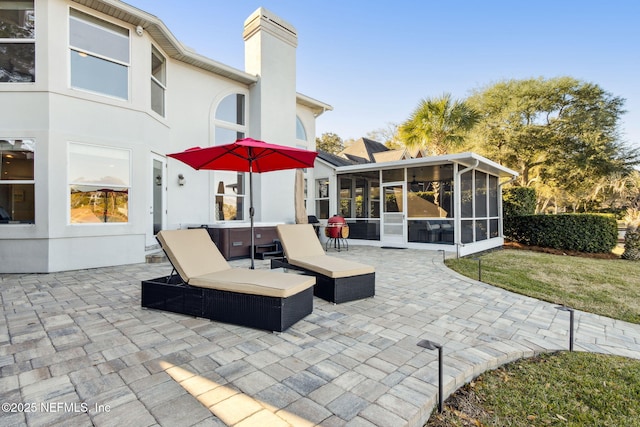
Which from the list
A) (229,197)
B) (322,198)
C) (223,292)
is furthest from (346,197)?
(223,292)

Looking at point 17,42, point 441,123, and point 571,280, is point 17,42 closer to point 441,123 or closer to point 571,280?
point 571,280

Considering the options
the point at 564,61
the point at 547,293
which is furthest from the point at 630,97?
the point at 547,293

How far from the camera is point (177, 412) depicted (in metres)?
1.93

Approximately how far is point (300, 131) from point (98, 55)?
7.43 meters

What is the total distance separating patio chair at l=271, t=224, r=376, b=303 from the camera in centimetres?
427

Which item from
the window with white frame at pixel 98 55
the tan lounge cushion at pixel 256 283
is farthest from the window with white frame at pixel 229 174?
the tan lounge cushion at pixel 256 283

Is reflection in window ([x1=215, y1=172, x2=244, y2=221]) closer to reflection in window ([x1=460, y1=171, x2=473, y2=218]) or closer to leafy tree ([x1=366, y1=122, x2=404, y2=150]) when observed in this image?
reflection in window ([x1=460, y1=171, x2=473, y2=218])

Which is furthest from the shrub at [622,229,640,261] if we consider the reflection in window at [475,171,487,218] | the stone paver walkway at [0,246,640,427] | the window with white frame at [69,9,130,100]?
the window with white frame at [69,9,130,100]

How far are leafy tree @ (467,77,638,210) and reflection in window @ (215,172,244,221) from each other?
1590cm

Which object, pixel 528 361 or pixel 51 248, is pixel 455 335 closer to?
pixel 528 361

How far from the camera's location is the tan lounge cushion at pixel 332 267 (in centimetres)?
427

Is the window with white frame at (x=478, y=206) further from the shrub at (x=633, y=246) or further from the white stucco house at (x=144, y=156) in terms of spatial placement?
the shrub at (x=633, y=246)

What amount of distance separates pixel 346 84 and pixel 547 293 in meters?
17.6

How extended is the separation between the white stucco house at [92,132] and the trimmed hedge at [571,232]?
41.1 ft
